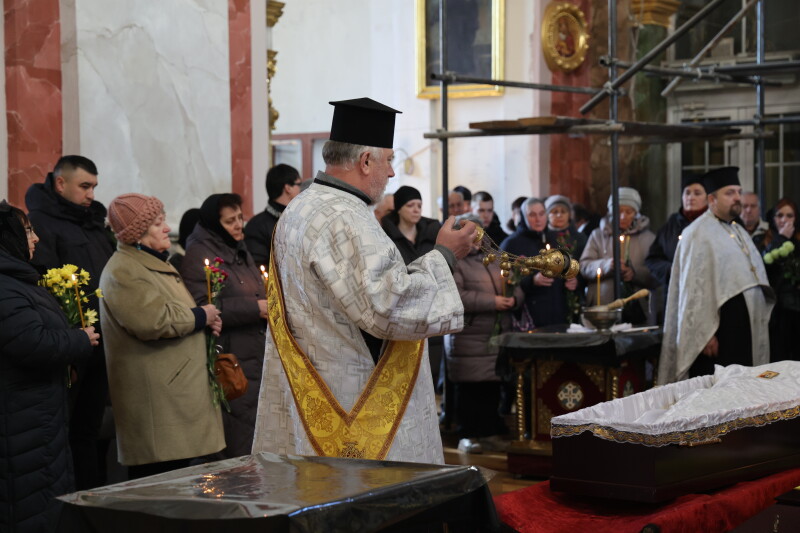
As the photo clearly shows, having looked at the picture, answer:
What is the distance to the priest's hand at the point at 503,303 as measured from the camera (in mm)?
7504

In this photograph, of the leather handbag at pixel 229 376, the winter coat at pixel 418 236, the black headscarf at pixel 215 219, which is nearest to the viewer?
the leather handbag at pixel 229 376

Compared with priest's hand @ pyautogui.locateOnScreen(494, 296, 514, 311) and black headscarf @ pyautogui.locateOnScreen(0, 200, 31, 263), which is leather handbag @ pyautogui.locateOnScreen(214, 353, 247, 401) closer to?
black headscarf @ pyautogui.locateOnScreen(0, 200, 31, 263)

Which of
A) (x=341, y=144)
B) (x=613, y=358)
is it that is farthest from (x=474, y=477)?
(x=613, y=358)

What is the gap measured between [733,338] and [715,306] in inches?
8.3

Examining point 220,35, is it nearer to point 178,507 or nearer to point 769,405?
point 769,405

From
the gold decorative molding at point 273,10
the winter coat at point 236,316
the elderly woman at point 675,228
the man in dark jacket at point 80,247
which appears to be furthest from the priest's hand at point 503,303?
the gold decorative molding at point 273,10

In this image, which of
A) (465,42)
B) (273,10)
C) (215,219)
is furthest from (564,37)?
(215,219)

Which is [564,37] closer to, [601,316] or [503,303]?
[503,303]

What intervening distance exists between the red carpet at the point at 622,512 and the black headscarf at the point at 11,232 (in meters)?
2.10

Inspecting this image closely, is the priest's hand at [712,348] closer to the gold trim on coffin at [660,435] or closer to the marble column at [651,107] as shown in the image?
the gold trim on coffin at [660,435]

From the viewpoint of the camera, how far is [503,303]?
7508 millimetres

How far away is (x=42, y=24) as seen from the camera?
6.35 m

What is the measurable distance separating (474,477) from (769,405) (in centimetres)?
239

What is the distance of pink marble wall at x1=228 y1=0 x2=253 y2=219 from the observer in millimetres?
7711
